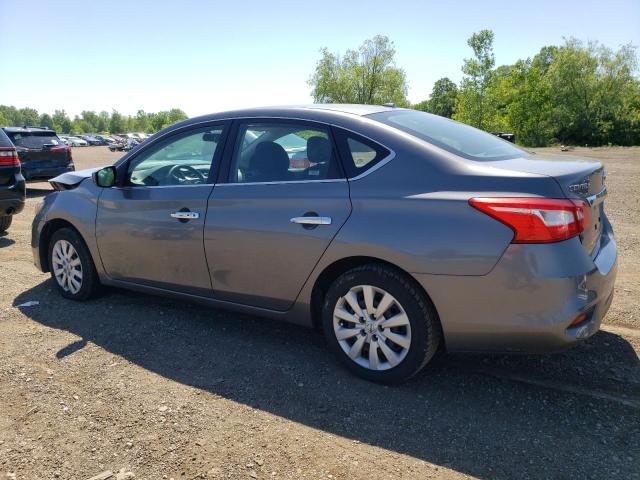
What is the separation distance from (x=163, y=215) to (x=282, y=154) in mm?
1100

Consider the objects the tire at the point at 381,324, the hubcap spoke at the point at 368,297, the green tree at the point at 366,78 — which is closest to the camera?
the tire at the point at 381,324

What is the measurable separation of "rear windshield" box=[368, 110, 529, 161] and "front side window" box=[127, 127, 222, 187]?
1298 mm

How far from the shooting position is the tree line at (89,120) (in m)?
154

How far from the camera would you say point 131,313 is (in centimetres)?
459

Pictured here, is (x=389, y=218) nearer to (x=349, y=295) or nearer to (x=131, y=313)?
(x=349, y=295)

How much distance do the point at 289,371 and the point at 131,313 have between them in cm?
181

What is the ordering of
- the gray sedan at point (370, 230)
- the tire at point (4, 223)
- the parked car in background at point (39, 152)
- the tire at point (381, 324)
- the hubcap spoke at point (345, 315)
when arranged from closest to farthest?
the gray sedan at point (370, 230) → the tire at point (381, 324) → the hubcap spoke at point (345, 315) → the tire at point (4, 223) → the parked car in background at point (39, 152)

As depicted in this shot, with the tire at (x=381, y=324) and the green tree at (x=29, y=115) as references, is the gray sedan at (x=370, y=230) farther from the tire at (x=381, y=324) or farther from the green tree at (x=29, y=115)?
the green tree at (x=29, y=115)

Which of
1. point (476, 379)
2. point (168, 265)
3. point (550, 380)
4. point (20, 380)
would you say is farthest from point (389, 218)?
point (20, 380)

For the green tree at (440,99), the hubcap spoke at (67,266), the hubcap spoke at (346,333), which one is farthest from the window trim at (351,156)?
the green tree at (440,99)

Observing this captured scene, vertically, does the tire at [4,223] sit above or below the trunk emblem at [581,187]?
below

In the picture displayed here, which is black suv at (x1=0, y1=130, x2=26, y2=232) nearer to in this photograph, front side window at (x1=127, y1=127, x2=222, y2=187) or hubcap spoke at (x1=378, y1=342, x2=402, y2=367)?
front side window at (x1=127, y1=127, x2=222, y2=187)

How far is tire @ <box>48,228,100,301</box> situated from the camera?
472cm

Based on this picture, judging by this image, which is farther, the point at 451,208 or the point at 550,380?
the point at 550,380
